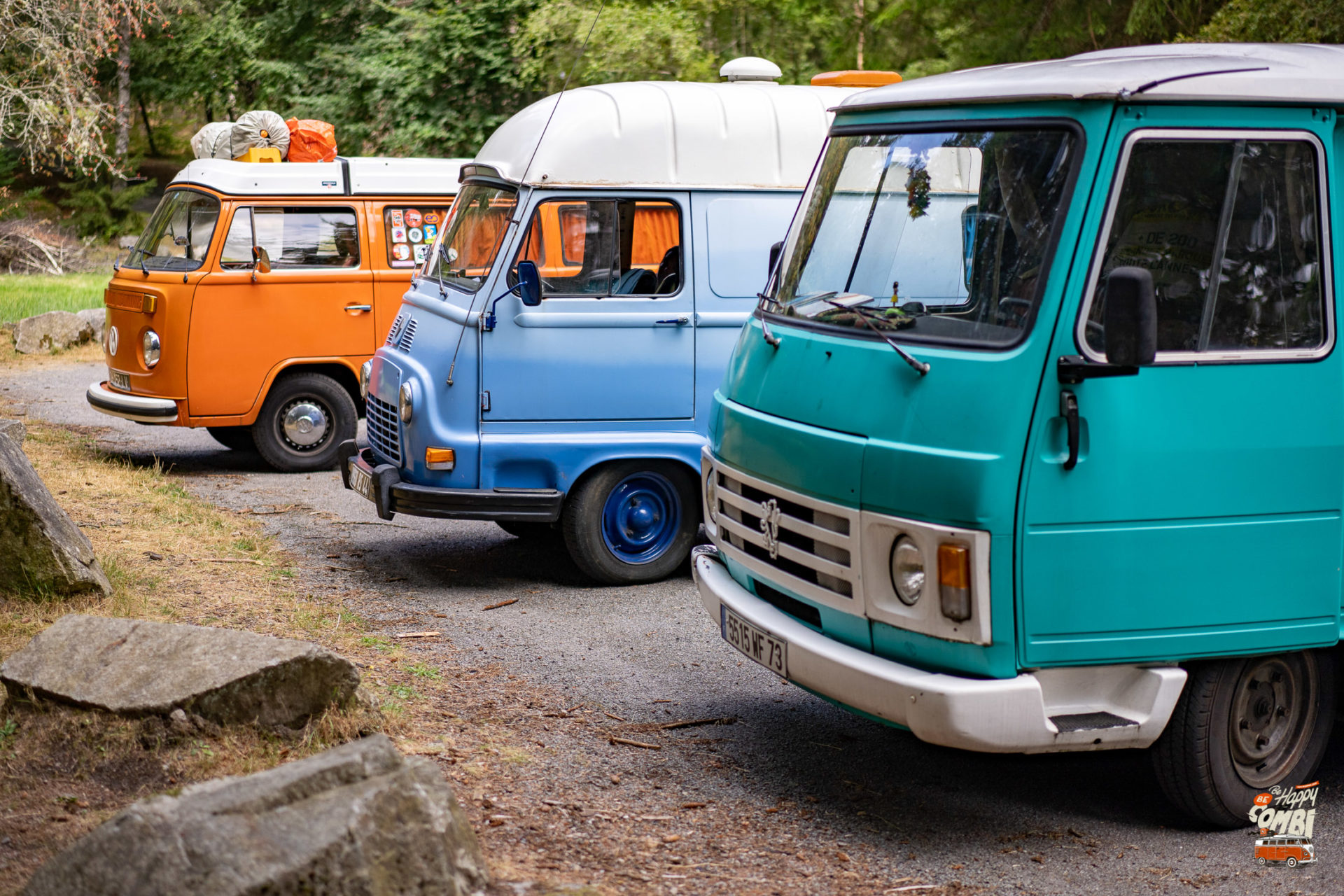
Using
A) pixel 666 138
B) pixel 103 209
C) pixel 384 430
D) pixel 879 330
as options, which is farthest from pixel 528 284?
pixel 103 209

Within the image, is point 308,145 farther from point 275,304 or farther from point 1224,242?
point 1224,242

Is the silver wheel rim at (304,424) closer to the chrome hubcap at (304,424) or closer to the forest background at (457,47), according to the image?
the chrome hubcap at (304,424)

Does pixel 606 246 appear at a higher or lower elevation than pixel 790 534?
higher

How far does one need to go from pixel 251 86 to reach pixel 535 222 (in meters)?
26.3

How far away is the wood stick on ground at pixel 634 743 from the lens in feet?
17.4

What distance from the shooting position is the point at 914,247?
4848mm

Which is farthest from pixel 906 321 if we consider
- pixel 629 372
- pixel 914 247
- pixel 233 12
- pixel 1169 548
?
pixel 233 12

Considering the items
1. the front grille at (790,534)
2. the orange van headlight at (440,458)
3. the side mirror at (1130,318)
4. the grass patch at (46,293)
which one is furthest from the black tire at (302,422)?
the grass patch at (46,293)

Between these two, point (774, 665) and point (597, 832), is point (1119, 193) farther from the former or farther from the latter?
point (597, 832)

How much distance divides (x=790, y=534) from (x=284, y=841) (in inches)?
82.8

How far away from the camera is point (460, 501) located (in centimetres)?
727

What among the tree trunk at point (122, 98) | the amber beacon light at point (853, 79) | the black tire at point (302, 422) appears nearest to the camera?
the amber beacon light at point (853, 79)

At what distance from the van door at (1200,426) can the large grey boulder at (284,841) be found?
73.9 inches

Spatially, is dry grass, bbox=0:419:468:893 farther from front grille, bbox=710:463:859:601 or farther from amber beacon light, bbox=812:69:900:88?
amber beacon light, bbox=812:69:900:88
